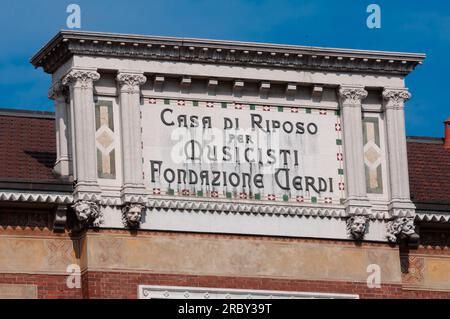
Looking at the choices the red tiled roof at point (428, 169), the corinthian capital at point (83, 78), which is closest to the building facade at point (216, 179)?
the corinthian capital at point (83, 78)

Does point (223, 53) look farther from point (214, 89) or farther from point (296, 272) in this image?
point (296, 272)

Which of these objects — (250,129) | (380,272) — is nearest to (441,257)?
(380,272)

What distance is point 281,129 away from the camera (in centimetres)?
5922

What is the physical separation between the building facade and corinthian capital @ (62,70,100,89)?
1.0 inches

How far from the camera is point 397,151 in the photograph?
59.8 m

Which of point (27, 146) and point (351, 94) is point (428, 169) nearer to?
point (351, 94)

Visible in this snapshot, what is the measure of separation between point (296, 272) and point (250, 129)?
4018mm

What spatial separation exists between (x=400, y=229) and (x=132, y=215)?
7449 millimetres

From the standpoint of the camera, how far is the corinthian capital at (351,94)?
59.7m

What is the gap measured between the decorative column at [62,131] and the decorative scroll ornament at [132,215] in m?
2.12

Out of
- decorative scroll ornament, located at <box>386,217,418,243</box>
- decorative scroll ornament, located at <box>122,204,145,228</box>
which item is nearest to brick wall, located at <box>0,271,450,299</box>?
decorative scroll ornament, located at <box>122,204,145,228</box>

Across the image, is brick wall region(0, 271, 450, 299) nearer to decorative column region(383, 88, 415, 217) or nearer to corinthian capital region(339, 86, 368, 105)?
decorative column region(383, 88, 415, 217)

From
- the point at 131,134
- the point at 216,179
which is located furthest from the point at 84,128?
the point at 216,179

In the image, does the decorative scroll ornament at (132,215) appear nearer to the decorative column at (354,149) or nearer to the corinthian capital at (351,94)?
the decorative column at (354,149)
